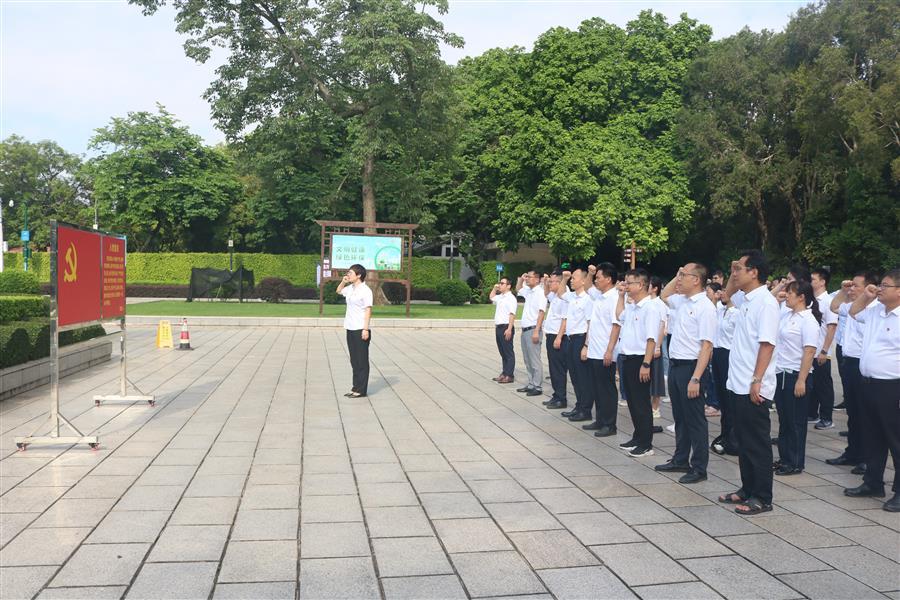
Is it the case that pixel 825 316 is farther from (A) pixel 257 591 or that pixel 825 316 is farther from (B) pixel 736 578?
(A) pixel 257 591

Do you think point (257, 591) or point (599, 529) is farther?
point (599, 529)

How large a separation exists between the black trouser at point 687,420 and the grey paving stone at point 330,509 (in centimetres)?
288

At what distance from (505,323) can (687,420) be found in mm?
5100

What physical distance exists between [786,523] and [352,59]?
2319 centimetres

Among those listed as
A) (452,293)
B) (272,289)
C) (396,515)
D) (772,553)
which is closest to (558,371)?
(396,515)

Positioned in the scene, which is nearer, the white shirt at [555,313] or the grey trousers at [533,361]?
the white shirt at [555,313]

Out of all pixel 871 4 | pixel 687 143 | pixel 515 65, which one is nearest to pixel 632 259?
pixel 687 143

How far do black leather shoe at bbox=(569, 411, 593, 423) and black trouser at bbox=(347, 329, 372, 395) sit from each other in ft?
→ 9.71

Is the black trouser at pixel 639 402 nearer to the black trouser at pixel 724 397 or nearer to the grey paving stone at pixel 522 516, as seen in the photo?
the black trouser at pixel 724 397

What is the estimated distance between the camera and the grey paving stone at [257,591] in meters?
3.59

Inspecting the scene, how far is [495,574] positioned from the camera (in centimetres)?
391

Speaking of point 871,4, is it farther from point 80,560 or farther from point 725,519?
point 80,560

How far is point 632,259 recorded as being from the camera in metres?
31.7

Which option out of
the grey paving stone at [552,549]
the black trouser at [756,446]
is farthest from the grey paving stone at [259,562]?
the black trouser at [756,446]
